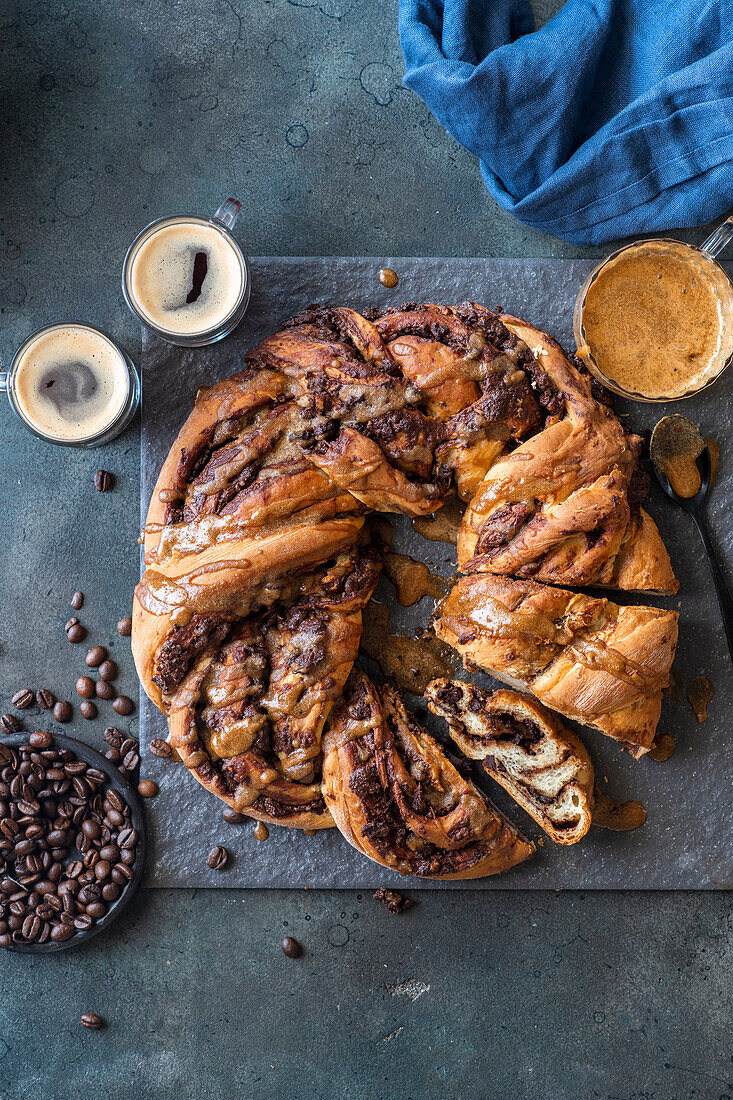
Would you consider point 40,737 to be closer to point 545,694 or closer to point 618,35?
point 545,694

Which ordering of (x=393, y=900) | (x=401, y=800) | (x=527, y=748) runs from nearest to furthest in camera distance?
(x=401, y=800)
(x=527, y=748)
(x=393, y=900)

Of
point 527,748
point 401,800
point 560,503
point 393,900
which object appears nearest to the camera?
point 560,503

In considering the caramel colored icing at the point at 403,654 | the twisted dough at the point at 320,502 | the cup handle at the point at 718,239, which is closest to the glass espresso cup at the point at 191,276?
the twisted dough at the point at 320,502

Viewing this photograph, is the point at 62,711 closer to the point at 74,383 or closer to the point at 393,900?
the point at 74,383

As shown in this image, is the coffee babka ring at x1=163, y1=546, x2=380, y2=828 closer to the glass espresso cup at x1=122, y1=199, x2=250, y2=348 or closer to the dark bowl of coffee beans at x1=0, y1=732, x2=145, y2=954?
the dark bowl of coffee beans at x1=0, y1=732, x2=145, y2=954

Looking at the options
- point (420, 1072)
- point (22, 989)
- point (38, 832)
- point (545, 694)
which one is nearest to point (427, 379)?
point (545, 694)

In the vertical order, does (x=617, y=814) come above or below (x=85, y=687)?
above

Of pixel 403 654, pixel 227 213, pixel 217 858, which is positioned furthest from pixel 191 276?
pixel 217 858
